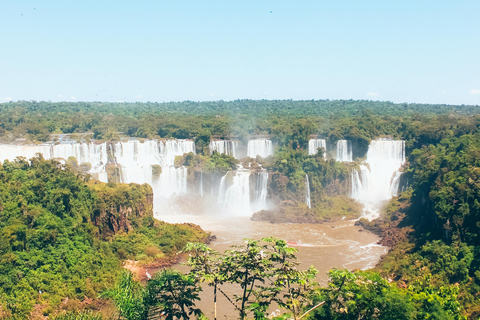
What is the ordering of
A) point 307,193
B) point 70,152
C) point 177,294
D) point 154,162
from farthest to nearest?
point 154,162, point 70,152, point 307,193, point 177,294

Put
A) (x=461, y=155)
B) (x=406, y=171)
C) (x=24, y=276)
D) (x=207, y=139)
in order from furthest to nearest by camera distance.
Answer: (x=207, y=139) < (x=406, y=171) < (x=461, y=155) < (x=24, y=276)

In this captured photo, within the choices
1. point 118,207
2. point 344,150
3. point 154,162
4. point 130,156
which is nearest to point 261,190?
point 154,162

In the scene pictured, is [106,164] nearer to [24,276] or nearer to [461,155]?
[24,276]

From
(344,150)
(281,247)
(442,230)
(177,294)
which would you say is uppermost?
(281,247)

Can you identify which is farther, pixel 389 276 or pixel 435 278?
pixel 389 276

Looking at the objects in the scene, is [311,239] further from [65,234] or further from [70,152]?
[70,152]

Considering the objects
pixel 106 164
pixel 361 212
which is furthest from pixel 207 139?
pixel 361 212

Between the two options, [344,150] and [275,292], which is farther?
[344,150]
